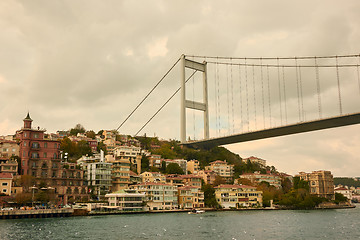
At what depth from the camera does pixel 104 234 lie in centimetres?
3362

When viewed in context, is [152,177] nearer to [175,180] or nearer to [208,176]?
[175,180]

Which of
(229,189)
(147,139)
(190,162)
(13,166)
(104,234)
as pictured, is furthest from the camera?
(147,139)

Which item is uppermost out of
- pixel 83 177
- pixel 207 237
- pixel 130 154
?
pixel 130 154

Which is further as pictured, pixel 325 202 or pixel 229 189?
pixel 325 202

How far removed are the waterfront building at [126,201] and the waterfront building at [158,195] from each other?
7.81ft

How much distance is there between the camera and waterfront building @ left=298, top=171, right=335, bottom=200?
330 ft

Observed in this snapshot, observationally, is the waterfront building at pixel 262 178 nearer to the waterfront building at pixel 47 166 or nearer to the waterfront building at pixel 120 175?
the waterfront building at pixel 120 175

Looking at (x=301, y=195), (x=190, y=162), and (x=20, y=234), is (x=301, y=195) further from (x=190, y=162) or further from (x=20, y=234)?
(x=20, y=234)

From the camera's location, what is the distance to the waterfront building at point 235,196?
76.8m

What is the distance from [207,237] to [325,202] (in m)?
70.2

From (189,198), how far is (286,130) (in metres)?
37.6

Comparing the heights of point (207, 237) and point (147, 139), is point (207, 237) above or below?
below

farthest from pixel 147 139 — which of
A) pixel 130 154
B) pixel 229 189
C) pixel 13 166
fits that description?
pixel 13 166

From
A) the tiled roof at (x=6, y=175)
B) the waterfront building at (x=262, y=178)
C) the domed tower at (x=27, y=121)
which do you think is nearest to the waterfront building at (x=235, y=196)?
the waterfront building at (x=262, y=178)
